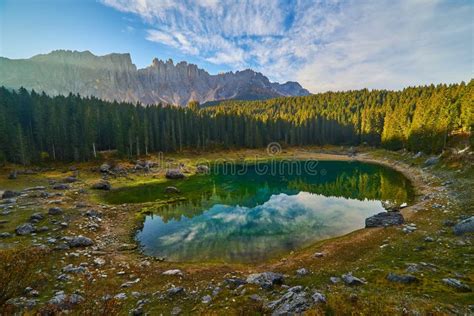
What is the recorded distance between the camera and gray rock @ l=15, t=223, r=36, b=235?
22.1 m

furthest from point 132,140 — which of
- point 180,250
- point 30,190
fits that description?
point 180,250

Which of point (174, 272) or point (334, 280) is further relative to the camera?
point (174, 272)

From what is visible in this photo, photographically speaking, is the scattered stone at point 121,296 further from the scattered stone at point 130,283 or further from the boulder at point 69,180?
the boulder at point 69,180

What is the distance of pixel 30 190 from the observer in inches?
1566

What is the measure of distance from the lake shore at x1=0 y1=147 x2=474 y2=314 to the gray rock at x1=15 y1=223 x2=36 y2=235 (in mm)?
778

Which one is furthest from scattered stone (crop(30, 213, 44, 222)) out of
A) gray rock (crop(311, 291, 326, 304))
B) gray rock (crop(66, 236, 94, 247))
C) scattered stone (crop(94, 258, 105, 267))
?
gray rock (crop(311, 291, 326, 304))

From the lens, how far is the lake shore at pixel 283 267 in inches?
439

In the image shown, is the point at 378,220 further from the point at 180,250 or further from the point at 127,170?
the point at 127,170

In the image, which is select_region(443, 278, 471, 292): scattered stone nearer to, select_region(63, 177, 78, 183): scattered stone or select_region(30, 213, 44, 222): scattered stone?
select_region(30, 213, 44, 222): scattered stone

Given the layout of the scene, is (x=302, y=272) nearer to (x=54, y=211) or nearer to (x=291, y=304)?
(x=291, y=304)

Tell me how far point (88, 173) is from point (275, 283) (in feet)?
201

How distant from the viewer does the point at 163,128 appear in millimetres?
100688

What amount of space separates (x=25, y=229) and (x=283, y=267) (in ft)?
81.9

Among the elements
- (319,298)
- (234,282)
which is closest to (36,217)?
(234,282)
